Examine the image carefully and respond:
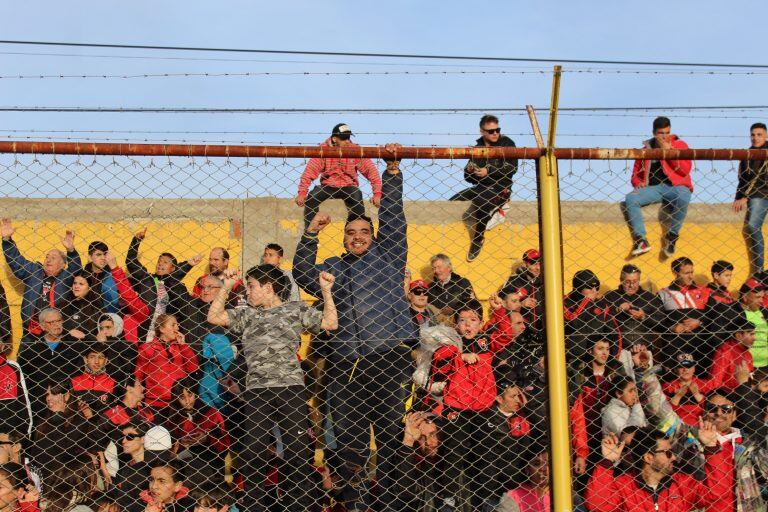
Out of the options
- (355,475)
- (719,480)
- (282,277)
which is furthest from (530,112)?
(719,480)

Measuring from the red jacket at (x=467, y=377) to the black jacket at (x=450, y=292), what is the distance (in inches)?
26.1

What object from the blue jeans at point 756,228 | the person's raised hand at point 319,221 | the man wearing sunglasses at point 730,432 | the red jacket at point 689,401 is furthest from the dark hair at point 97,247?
the blue jeans at point 756,228

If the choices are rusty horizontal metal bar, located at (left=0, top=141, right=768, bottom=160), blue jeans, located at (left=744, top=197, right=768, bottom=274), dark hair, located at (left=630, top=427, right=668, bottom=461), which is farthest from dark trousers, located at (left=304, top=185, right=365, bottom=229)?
blue jeans, located at (left=744, top=197, right=768, bottom=274)

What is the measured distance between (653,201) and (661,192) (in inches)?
5.3

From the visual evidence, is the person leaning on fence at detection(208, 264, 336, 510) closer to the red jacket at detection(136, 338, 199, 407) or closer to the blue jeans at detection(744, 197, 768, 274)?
the red jacket at detection(136, 338, 199, 407)

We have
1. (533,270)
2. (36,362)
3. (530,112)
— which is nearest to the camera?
(530,112)

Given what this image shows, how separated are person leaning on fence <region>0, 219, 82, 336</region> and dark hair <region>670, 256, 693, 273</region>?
4513 millimetres

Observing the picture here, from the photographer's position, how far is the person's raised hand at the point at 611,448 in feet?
21.1

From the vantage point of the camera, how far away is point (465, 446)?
250 inches

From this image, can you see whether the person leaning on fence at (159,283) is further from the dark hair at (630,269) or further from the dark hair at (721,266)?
the dark hair at (721,266)

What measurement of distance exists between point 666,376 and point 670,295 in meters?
0.77

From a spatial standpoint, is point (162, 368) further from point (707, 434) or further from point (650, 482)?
point (707, 434)

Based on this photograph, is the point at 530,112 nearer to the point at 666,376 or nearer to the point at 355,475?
the point at 355,475

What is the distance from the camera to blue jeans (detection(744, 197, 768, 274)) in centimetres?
846
